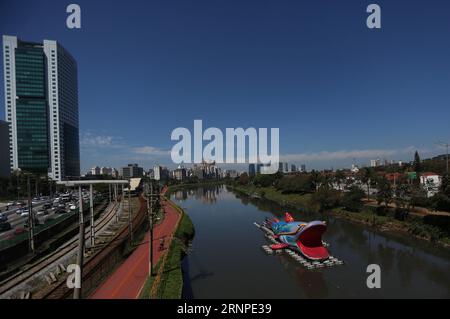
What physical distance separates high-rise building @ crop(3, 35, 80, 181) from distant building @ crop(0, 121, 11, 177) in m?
1.98

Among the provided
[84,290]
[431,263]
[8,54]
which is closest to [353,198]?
[431,263]

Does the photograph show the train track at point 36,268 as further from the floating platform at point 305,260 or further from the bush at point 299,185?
the bush at point 299,185

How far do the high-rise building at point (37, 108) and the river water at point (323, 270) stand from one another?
34.5 m

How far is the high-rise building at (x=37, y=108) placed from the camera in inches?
1724

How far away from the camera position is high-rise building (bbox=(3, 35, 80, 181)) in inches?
1724

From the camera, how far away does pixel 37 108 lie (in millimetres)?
49125

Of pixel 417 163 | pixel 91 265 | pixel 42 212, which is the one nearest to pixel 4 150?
pixel 42 212

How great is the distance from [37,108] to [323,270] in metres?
57.3

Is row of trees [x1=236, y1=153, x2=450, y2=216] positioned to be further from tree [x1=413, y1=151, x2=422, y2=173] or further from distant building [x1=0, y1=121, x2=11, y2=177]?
distant building [x1=0, y1=121, x2=11, y2=177]

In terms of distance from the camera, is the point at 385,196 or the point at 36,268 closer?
the point at 36,268

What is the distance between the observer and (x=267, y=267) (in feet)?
46.9

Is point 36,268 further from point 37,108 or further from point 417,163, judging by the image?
point 417,163
